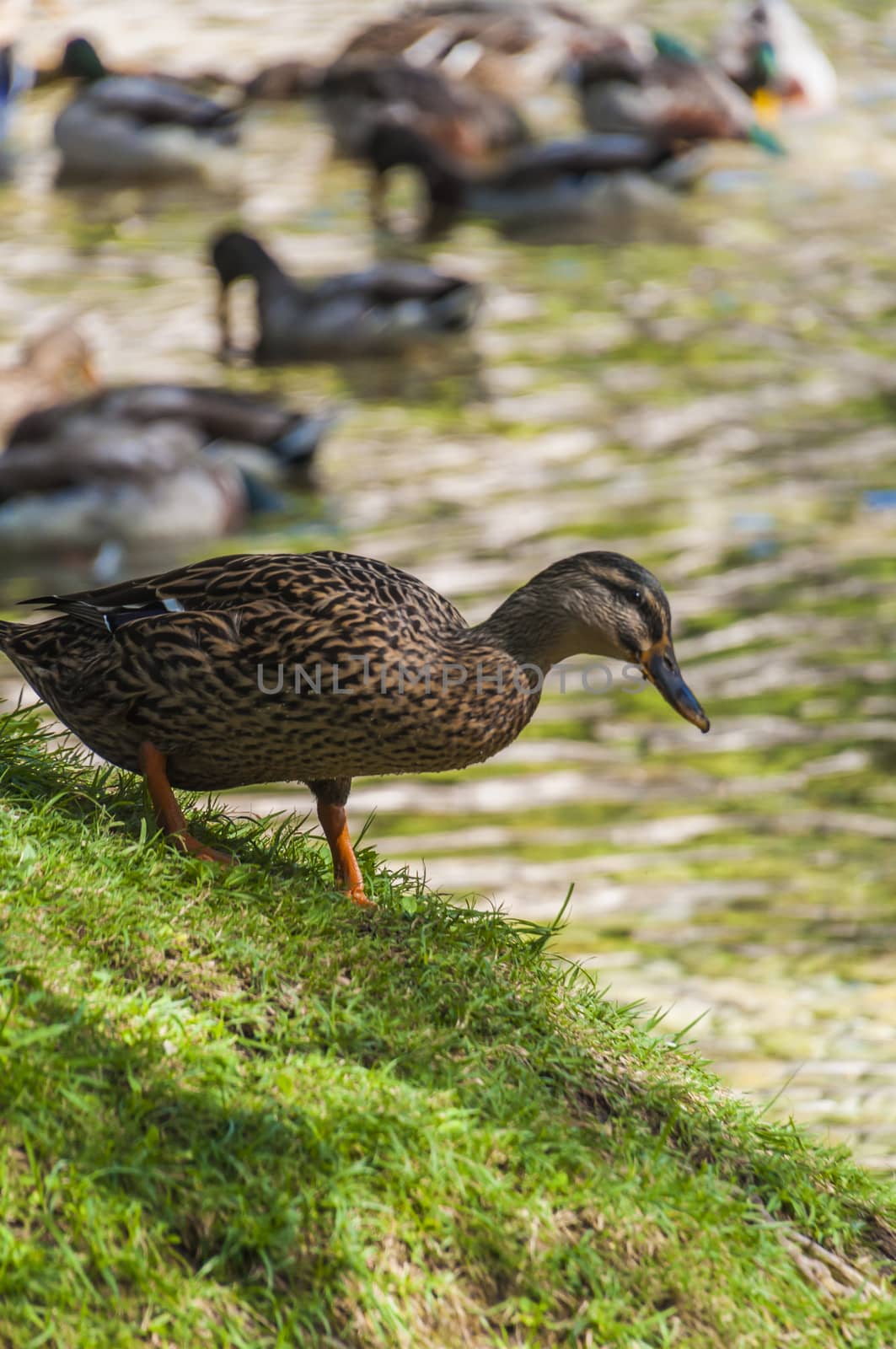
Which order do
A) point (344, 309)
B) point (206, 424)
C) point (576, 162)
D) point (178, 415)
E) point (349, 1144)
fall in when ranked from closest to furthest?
point (349, 1144) → point (178, 415) → point (206, 424) → point (344, 309) → point (576, 162)

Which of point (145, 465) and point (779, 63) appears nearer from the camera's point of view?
point (145, 465)

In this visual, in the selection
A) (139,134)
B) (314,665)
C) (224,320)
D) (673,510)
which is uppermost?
(314,665)

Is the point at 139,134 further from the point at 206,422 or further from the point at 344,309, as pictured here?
the point at 206,422

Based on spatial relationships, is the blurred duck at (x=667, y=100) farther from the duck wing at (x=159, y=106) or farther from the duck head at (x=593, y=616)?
the duck head at (x=593, y=616)

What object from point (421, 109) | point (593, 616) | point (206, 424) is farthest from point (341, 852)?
point (421, 109)

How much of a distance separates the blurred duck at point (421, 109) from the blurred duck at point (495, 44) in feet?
4.91

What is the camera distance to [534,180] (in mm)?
16281

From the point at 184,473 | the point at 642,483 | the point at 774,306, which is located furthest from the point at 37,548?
the point at 774,306

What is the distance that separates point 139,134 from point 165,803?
1468cm

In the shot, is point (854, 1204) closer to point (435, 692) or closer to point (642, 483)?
point (435, 692)

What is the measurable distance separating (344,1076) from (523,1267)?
465mm

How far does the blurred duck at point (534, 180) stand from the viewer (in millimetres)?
16359

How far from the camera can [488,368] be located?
13000 mm

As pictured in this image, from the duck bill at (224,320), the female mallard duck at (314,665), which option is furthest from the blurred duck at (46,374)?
the female mallard duck at (314,665)
